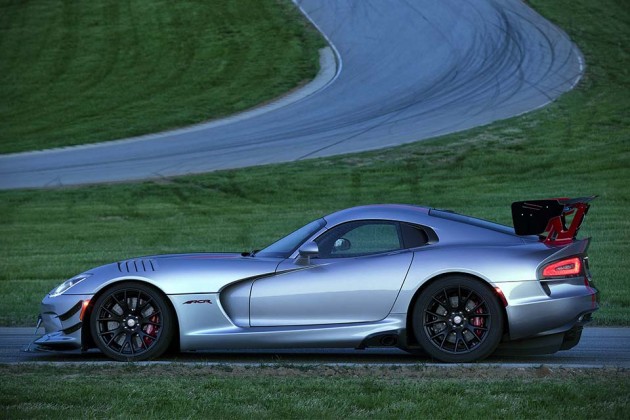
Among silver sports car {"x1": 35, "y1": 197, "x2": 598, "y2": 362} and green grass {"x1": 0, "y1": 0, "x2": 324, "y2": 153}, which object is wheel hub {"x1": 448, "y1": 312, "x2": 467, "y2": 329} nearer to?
silver sports car {"x1": 35, "y1": 197, "x2": 598, "y2": 362}

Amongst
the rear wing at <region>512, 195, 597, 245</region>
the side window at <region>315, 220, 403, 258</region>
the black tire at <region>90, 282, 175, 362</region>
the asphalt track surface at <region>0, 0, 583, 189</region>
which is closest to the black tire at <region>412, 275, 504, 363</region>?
the side window at <region>315, 220, 403, 258</region>

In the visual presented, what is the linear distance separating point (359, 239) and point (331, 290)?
49 centimetres

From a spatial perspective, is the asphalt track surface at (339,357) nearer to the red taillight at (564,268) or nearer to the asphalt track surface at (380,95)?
the red taillight at (564,268)

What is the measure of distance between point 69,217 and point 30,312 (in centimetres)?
891

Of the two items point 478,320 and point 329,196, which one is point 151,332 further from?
point 329,196

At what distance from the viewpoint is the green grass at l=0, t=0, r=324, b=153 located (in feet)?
108

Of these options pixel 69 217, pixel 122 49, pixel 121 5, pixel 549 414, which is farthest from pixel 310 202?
pixel 121 5

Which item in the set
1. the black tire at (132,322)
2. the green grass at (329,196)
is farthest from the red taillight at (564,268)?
the green grass at (329,196)

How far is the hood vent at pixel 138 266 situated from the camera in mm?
8828

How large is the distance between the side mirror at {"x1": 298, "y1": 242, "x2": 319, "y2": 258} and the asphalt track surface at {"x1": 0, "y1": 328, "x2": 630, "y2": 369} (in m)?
0.80

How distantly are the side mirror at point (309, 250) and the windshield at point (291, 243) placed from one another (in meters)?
0.27

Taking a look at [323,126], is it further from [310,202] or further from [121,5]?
[121,5]

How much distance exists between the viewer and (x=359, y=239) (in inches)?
348

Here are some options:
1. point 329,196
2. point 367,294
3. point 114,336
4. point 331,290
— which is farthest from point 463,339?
point 329,196
